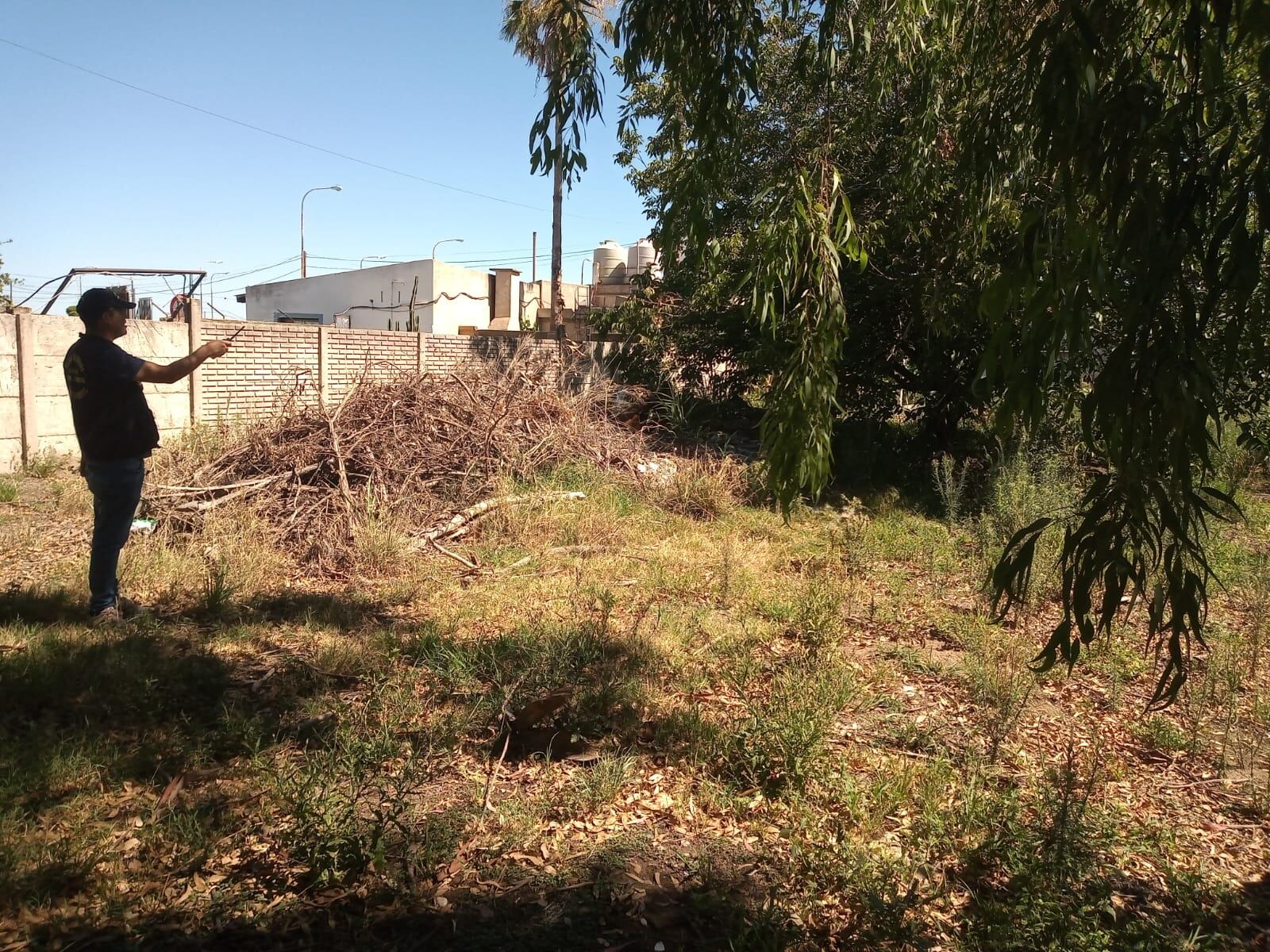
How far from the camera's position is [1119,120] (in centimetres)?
212

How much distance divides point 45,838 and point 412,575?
3417 millimetres

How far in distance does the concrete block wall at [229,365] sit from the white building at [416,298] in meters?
15.5

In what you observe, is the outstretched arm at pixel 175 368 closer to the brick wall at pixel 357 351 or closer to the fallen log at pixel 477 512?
the fallen log at pixel 477 512

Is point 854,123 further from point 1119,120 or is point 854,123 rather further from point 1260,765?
point 1260,765

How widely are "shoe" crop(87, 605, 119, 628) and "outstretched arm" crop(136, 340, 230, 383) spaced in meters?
1.30

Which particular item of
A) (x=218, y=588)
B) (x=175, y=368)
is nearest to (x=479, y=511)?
(x=218, y=588)

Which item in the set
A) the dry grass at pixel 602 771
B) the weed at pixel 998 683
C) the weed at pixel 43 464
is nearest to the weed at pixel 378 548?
the dry grass at pixel 602 771

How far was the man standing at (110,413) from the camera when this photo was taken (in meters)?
4.55

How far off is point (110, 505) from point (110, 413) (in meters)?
0.51

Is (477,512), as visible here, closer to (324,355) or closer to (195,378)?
(195,378)

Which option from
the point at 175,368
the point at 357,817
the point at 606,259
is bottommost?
the point at 357,817

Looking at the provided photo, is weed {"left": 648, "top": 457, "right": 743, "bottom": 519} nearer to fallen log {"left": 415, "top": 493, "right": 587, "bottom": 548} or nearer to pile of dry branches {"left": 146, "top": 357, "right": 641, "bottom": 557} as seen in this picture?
pile of dry branches {"left": 146, "top": 357, "right": 641, "bottom": 557}

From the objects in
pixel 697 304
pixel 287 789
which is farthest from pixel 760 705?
pixel 697 304

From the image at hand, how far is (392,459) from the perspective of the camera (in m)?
7.89
